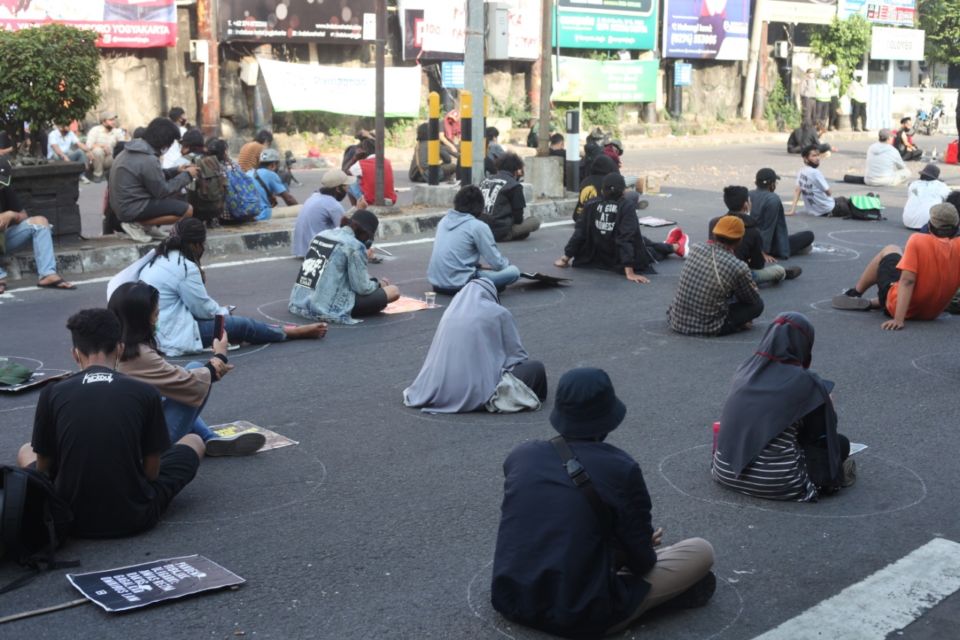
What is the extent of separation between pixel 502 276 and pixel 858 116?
112 feet

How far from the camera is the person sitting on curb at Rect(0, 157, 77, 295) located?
11.5 metres

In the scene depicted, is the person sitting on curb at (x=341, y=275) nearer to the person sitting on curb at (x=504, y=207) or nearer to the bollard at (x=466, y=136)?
the person sitting on curb at (x=504, y=207)

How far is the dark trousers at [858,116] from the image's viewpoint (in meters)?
41.8

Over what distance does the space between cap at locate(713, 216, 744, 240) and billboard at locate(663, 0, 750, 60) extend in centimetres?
2926

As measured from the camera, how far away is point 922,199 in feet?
51.2

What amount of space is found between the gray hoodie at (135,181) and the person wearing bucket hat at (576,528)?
30.8ft

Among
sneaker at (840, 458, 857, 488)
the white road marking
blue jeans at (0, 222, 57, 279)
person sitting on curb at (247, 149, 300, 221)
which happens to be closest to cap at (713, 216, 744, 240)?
sneaker at (840, 458, 857, 488)

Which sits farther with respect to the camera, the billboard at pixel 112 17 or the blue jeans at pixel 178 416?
the billboard at pixel 112 17

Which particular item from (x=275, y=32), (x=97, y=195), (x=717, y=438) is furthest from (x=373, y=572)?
(x=275, y=32)

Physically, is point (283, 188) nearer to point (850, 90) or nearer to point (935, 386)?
point (935, 386)

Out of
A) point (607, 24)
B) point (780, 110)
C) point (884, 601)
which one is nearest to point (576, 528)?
point (884, 601)

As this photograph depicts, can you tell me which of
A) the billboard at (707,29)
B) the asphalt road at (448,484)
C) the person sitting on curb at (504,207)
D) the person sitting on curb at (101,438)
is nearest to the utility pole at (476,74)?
the person sitting on curb at (504,207)

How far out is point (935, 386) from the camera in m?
8.20

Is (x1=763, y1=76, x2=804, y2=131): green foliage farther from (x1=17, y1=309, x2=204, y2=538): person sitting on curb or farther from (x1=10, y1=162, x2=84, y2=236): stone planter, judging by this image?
(x1=17, y1=309, x2=204, y2=538): person sitting on curb
